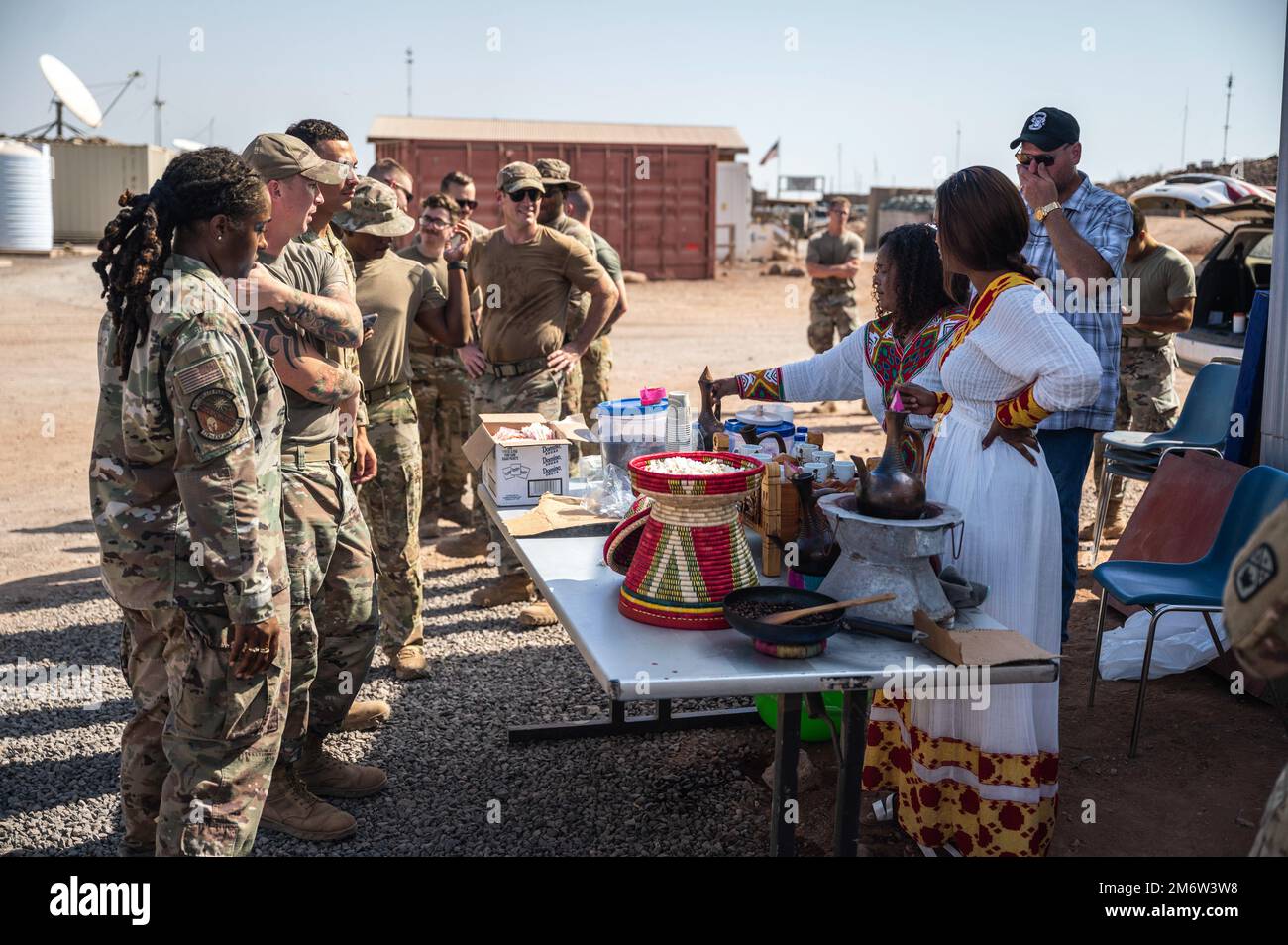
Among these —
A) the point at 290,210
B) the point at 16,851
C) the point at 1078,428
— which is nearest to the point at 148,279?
the point at 290,210

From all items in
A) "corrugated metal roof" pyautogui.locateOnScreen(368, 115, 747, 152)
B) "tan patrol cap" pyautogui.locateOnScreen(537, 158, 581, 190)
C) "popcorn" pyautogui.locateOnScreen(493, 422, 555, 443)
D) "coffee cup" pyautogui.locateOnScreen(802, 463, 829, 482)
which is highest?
"corrugated metal roof" pyautogui.locateOnScreen(368, 115, 747, 152)

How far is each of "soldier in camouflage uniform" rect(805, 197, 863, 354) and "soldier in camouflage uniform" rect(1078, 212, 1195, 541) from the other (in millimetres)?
4185

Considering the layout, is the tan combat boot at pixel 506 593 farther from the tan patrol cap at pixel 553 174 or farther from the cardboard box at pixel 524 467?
the tan patrol cap at pixel 553 174

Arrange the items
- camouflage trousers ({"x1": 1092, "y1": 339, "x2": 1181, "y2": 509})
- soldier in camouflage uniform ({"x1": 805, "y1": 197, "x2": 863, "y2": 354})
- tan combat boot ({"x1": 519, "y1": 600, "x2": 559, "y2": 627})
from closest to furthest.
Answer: tan combat boot ({"x1": 519, "y1": 600, "x2": 559, "y2": 627})
camouflage trousers ({"x1": 1092, "y1": 339, "x2": 1181, "y2": 509})
soldier in camouflage uniform ({"x1": 805, "y1": 197, "x2": 863, "y2": 354})

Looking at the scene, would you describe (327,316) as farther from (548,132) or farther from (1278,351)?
(548,132)

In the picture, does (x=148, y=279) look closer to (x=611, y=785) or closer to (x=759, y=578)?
(x=759, y=578)

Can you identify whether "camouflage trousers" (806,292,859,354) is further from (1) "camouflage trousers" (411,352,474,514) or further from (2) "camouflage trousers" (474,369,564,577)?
(2) "camouflage trousers" (474,369,564,577)

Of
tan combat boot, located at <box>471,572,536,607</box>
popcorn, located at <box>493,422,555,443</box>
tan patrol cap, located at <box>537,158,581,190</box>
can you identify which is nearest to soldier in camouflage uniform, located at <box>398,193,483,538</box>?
tan patrol cap, located at <box>537,158,581,190</box>

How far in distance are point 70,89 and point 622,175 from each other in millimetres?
11416

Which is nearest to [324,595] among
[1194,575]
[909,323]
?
[909,323]

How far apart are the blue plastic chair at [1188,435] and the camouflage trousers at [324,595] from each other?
440 cm

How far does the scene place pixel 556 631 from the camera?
548 centimetres

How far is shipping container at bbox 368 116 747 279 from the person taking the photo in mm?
24484
